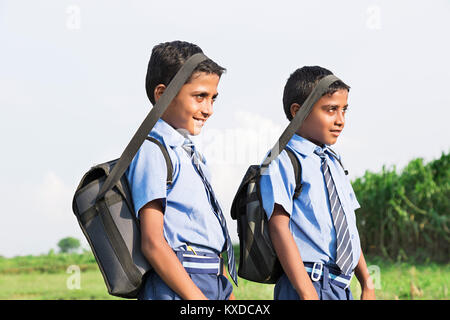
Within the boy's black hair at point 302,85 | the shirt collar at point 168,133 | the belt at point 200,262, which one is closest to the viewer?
the belt at point 200,262

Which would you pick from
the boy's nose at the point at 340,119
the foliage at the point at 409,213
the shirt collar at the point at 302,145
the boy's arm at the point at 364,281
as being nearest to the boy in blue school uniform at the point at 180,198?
the shirt collar at the point at 302,145

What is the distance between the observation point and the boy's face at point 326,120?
2988mm

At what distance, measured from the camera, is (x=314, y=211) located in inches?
111

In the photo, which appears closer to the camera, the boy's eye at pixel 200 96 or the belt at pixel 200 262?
the belt at pixel 200 262

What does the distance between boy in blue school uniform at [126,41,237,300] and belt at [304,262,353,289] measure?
39 cm

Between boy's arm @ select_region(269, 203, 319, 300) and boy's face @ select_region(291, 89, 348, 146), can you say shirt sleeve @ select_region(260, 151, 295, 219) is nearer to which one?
boy's arm @ select_region(269, 203, 319, 300)

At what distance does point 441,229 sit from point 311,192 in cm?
765

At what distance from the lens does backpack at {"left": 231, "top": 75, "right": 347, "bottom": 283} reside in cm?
281

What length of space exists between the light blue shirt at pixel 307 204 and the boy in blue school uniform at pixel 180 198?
0.35 metres

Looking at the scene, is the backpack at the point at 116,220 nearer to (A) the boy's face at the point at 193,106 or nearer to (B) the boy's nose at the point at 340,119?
(A) the boy's face at the point at 193,106

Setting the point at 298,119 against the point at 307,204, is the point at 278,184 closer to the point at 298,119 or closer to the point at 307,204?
the point at 307,204

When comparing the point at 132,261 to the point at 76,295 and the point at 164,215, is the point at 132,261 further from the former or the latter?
the point at 76,295

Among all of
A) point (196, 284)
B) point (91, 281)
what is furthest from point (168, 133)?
point (91, 281)

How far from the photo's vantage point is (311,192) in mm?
2857
